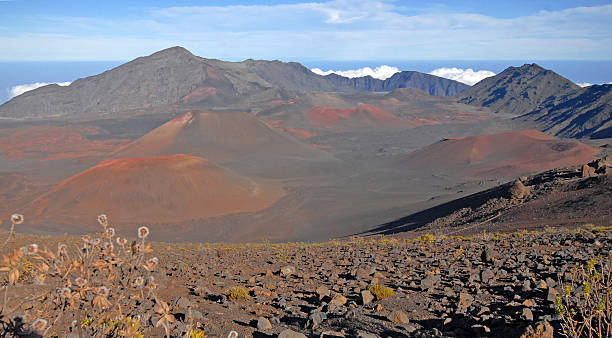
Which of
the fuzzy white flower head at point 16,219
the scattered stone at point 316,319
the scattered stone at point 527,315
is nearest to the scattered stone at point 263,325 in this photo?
the scattered stone at point 316,319

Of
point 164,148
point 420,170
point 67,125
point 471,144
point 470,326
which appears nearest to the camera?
point 470,326

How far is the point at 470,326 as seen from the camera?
14.8ft

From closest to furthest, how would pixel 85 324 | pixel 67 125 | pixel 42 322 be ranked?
pixel 42 322 < pixel 85 324 < pixel 67 125

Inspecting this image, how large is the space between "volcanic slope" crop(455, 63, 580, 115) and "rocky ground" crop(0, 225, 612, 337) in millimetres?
145249

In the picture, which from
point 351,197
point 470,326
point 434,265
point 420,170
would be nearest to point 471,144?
point 420,170

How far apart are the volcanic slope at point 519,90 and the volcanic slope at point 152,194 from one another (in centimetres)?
12222

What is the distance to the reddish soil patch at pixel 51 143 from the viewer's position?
69.8m

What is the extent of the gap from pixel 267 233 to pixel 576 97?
120 metres

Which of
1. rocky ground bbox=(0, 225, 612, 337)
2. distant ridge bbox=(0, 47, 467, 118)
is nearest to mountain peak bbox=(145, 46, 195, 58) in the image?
distant ridge bbox=(0, 47, 467, 118)

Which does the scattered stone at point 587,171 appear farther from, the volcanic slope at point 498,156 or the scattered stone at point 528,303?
the volcanic slope at point 498,156

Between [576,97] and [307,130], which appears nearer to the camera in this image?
[307,130]

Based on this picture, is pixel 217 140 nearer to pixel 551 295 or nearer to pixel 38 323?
pixel 551 295

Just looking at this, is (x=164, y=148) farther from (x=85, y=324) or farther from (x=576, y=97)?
(x=576, y=97)

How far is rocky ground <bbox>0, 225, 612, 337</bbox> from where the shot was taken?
171 inches
